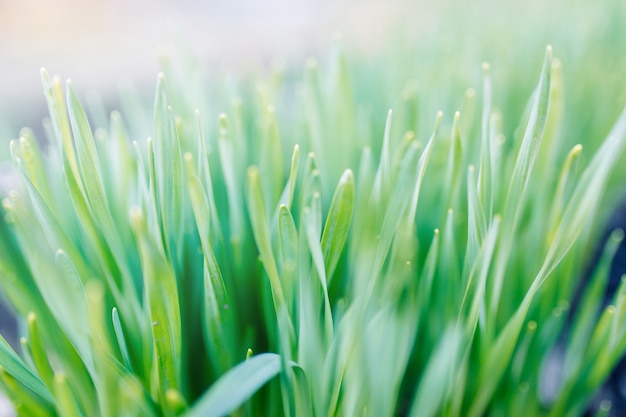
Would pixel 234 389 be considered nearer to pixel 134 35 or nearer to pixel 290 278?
pixel 290 278

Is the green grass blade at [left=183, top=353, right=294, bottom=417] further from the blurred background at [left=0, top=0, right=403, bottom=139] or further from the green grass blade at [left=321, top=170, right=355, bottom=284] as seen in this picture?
the blurred background at [left=0, top=0, right=403, bottom=139]

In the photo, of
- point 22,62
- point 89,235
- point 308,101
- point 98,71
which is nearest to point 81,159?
point 89,235

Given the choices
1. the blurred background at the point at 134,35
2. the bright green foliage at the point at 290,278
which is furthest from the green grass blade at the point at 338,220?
the blurred background at the point at 134,35

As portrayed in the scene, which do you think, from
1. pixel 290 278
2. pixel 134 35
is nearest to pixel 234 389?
pixel 290 278

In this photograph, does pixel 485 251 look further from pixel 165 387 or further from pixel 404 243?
pixel 165 387

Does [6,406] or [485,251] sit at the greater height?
[485,251]

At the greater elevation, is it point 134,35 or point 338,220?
point 134,35

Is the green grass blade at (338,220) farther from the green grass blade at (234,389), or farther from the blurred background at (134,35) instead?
the blurred background at (134,35)

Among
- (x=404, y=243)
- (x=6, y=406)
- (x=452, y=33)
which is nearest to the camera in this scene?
(x=404, y=243)

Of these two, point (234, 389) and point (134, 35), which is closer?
point (234, 389)

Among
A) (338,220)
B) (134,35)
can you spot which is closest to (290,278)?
(338,220)
